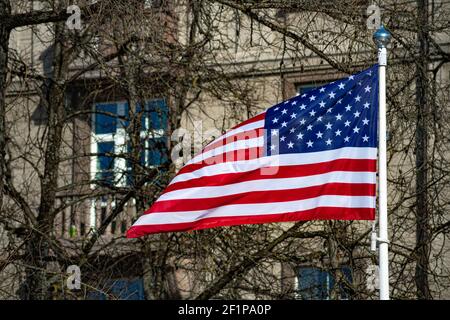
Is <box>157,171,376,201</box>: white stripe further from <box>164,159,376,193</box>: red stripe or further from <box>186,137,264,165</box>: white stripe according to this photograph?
<box>186,137,264,165</box>: white stripe

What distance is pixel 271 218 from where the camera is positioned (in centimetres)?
1232

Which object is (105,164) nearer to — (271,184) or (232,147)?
(232,147)

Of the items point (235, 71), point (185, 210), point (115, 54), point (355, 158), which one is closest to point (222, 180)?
point (185, 210)

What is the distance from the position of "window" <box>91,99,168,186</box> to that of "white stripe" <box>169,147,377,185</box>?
637 centimetres

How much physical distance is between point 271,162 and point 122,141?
8.95 m

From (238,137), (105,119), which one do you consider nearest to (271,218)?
(238,137)

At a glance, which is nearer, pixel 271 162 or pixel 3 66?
pixel 271 162

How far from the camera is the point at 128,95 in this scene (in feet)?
64.1

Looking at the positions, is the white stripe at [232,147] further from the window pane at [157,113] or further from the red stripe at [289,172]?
the window pane at [157,113]

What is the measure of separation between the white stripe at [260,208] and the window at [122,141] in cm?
639

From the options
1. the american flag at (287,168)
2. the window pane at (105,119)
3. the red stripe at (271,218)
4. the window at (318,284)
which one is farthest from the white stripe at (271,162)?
the window pane at (105,119)

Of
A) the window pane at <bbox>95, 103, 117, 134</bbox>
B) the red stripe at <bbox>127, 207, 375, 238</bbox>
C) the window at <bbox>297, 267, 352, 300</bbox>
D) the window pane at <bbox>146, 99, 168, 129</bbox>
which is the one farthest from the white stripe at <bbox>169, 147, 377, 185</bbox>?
the window pane at <bbox>95, 103, 117, 134</bbox>
